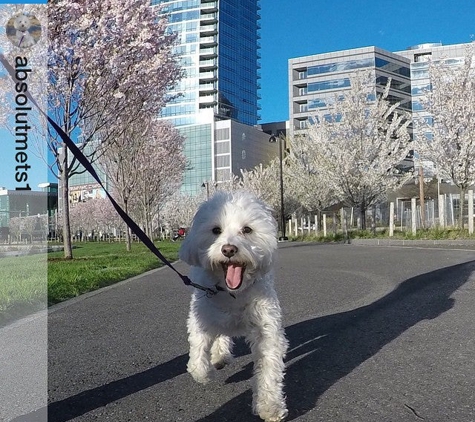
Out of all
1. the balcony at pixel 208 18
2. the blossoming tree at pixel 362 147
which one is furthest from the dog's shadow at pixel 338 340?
the balcony at pixel 208 18

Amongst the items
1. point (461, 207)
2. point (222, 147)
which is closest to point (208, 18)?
point (222, 147)

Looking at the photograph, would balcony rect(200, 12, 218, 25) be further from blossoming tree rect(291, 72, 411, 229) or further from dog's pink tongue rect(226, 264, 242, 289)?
dog's pink tongue rect(226, 264, 242, 289)

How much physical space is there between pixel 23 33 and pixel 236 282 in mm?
3396

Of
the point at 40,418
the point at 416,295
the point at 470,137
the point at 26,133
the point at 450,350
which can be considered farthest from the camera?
the point at 470,137

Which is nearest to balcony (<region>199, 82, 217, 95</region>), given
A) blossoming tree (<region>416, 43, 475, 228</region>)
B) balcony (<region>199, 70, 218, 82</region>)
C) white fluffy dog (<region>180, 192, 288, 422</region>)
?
balcony (<region>199, 70, 218, 82</region>)

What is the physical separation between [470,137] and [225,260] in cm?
2477

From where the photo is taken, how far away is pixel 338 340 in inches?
190

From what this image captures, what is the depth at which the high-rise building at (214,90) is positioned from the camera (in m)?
113

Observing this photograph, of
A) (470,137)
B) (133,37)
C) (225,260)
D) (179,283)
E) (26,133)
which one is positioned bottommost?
(179,283)

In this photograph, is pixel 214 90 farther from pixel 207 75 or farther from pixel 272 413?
pixel 272 413

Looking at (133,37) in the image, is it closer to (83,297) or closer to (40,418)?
Answer: (83,297)

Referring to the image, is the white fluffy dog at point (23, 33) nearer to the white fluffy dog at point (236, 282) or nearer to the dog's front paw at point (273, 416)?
the white fluffy dog at point (236, 282)

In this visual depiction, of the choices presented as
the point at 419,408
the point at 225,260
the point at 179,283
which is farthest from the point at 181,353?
the point at 179,283

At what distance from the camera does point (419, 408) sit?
305 cm
